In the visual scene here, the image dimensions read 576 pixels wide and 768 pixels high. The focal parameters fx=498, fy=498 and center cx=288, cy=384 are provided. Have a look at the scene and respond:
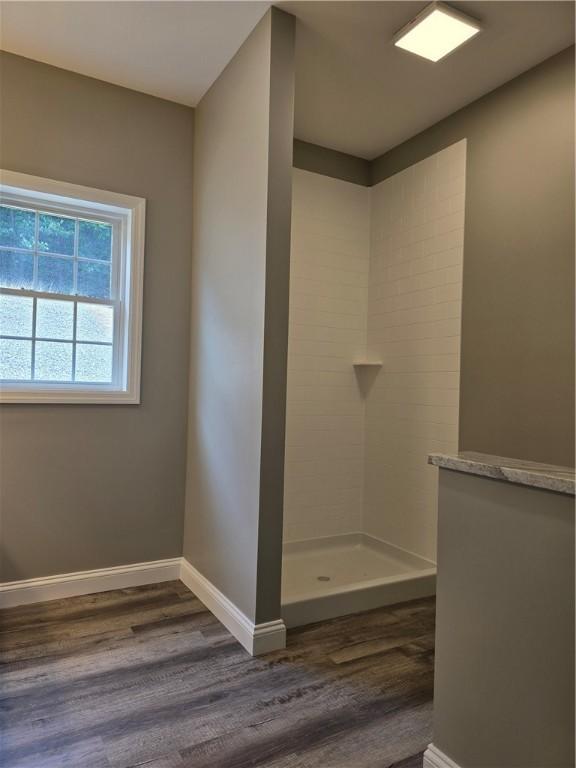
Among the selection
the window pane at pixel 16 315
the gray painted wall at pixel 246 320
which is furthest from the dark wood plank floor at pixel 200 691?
the window pane at pixel 16 315

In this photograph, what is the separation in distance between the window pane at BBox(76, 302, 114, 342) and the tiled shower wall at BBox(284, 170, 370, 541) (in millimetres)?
1204

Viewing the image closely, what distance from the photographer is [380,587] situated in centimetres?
274

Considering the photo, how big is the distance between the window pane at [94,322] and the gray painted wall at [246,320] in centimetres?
55

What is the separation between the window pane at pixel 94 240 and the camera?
289cm

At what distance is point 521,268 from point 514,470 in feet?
5.42

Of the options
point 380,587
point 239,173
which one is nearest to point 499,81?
point 239,173

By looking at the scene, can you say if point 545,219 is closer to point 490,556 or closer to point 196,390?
point 490,556

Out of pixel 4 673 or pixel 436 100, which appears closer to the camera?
pixel 4 673

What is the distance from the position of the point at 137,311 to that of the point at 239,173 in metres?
0.99

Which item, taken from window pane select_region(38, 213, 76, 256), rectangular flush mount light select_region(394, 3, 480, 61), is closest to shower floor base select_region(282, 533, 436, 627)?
window pane select_region(38, 213, 76, 256)

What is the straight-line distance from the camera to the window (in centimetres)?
268

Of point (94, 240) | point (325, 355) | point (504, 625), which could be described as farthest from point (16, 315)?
point (504, 625)

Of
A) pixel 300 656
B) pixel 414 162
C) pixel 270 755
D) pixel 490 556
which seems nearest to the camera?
pixel 490 556

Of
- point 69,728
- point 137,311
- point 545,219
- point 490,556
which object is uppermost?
point 545,219
